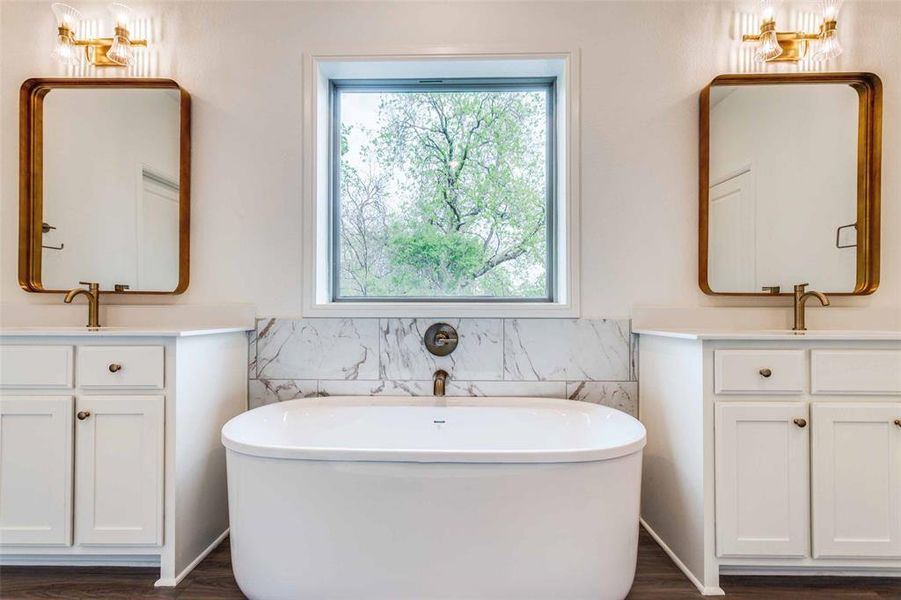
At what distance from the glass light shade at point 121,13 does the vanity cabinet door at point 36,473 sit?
159 centimetres

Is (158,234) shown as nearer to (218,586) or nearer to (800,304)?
(218,586)

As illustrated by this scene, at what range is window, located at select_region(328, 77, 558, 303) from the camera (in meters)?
2.22

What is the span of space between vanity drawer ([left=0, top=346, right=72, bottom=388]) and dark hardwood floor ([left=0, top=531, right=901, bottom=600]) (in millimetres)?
644

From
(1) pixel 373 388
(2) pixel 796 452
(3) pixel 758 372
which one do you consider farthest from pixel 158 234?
(2) pixel 796 452

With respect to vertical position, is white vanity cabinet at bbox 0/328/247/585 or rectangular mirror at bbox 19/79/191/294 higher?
rectangular mirror at bbox 19/79/191/294

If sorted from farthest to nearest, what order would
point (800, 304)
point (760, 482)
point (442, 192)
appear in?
point (442, 192)
point (800, 304)
point (760, 482)

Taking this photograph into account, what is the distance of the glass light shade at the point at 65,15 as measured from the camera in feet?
6.35

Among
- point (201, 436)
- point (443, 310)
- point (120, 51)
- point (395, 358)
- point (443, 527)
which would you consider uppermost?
point (120, 51)

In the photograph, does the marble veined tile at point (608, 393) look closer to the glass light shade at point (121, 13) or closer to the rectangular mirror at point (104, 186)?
the rectangular mirror at point (104, 186)

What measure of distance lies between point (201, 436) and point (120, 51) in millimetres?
1666

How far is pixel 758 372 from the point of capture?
1469 mm

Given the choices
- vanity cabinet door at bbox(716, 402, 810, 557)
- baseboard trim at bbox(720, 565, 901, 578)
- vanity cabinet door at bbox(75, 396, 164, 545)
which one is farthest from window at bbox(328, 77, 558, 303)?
baseboard trim at bbox(720, 565, 901, 578)

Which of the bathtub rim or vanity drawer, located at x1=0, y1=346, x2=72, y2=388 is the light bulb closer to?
the bathtub rim

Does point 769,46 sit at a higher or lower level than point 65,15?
lower
